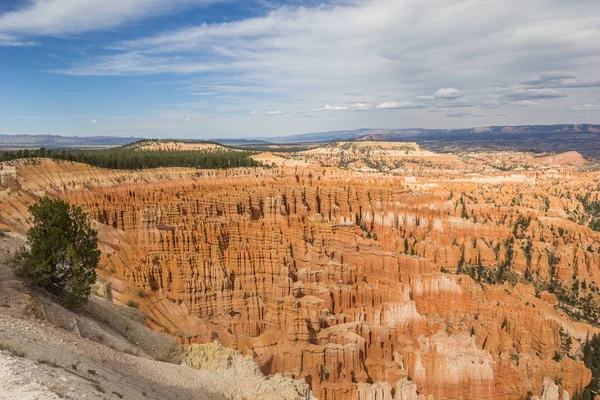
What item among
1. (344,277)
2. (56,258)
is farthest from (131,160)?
(56,258)

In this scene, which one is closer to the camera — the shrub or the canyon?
the shrub

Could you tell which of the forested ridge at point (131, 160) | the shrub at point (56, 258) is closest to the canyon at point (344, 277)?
the forested ridge at point (131, 160)

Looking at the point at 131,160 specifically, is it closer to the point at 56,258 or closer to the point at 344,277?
the point at 344,277

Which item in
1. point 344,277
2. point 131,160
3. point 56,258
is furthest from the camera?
point 131,160

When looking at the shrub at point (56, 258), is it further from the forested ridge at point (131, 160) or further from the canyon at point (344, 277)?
the forested ridge at point (131, 160)

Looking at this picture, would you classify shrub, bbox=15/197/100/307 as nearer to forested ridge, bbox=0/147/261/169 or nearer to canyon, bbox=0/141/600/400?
canyon, bbox=0/141/600/400

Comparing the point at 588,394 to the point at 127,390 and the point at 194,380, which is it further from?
the point at 127,390

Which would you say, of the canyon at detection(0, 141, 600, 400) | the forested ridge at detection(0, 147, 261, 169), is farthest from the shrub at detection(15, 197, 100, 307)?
the forested ridge at detection(0, 147, 261, 169)
